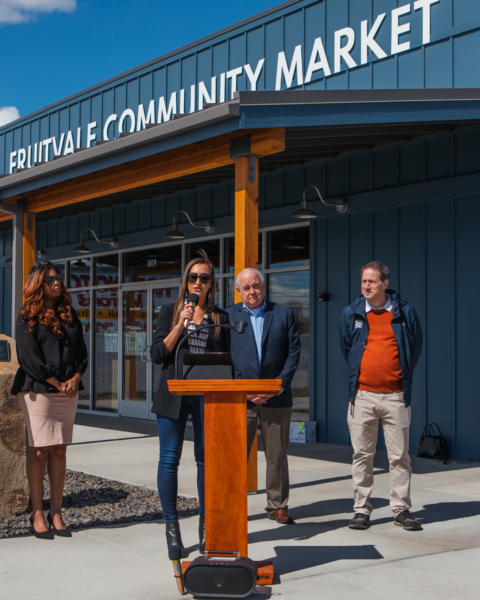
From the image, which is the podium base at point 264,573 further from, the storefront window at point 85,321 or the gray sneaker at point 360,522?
the storefront window at point 85,321

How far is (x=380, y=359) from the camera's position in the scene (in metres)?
4.98

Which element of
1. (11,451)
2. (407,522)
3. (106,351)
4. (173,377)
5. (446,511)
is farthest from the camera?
(106,351)

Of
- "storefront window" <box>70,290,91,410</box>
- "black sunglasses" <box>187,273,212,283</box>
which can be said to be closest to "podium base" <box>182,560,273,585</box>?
"black sunglasses" <box>187,273,212,283</box>

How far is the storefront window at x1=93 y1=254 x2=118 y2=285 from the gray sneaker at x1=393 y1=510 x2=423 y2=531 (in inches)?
327

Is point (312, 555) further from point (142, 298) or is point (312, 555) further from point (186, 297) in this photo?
point (142, 298)

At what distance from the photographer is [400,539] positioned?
461cm

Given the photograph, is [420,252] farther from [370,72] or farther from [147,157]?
[147,157]

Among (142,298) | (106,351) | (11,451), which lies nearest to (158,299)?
(142,298)

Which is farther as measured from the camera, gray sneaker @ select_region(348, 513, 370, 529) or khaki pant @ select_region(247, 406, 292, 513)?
khaki pant @ select_region(247, 406, 292, 513)

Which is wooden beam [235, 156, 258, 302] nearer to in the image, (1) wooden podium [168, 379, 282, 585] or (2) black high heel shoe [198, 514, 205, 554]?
(2) black high heel shoe [198, 514, 205, 554]

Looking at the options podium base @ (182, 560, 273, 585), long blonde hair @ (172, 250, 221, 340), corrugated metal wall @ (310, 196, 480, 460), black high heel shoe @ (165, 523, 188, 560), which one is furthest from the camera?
corrugated metal wall @ (310, 196, 480, 460)

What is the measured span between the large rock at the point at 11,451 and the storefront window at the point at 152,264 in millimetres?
6141

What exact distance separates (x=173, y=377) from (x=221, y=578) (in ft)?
3.79

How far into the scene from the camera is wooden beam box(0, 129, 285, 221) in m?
5.97
